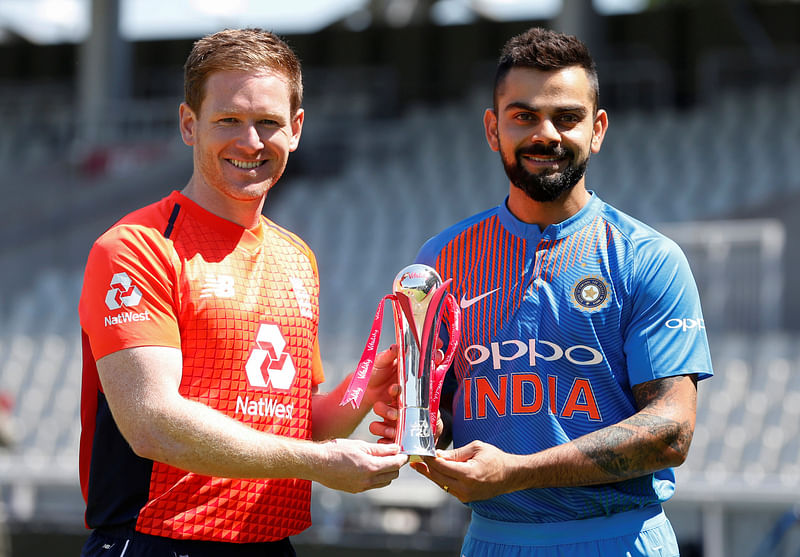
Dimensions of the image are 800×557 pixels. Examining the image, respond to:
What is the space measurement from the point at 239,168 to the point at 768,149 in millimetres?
10215

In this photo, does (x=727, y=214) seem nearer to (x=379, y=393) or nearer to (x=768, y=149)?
(x=768, y=149)

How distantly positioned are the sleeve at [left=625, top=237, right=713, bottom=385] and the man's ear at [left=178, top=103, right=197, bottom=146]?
3.81 feet

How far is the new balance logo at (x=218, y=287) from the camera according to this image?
8.22ft

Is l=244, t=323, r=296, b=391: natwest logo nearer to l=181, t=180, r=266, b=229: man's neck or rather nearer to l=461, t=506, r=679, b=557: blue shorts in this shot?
l=181, t=180, r=266, b=229: man's neck

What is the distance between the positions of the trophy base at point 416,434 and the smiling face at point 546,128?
0.64 m

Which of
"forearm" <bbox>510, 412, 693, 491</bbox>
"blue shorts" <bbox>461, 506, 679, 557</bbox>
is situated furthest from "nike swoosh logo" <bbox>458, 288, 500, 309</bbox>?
"blue shorts" <bbox>461, 506, 679, 557</bbox>

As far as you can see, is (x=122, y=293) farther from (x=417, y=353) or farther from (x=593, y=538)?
(x=593, y=538)

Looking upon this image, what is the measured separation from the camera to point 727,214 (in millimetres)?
10703

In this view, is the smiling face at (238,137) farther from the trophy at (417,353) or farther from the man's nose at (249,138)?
the trophy at (417,353)

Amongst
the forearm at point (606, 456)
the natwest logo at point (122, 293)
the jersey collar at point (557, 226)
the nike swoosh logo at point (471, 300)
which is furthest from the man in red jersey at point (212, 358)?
the jersey collar at point (557, 226)

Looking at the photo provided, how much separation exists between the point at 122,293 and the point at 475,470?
91 cm

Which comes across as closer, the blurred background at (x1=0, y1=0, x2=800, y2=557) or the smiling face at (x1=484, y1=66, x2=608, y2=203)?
the smiling face at (x1=484, y1=66, x2=608, y2=203)

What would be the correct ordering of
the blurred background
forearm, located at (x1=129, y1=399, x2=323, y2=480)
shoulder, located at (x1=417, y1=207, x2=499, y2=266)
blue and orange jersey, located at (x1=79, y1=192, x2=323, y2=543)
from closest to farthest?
1. forearm, located at (x1=129, y1=399, x2=323, y2=480)
2. blue and orange jersey, located at (x1=79, y1=192, x2=323, y2=543)
3. shoulder, located at (x1=417, y1=207, x2=499, y2=266)
4. the blurred background

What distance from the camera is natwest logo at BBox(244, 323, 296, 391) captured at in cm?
253
